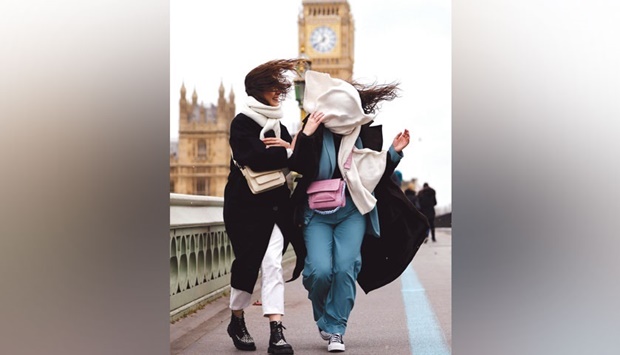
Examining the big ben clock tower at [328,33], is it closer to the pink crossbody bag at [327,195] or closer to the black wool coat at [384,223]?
the black wool coat at [384,223]

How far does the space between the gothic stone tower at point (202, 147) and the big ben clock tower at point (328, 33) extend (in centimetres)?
1359

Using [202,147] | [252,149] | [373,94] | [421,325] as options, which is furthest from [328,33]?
[252,149]

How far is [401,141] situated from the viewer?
19.3 feet

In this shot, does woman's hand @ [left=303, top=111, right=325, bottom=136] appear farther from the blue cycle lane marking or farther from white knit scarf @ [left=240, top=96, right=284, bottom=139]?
the blue cycle lane marking

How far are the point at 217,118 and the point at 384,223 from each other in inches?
4992

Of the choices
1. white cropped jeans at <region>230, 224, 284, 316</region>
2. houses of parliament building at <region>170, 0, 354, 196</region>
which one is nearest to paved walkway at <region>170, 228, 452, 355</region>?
white cropped jeans at <region>230, 224, 284, 316</region>

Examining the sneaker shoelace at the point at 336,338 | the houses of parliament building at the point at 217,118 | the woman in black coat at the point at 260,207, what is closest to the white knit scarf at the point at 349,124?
the woman in black coat at the point at 260,207

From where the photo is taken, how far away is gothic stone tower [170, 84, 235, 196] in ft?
425

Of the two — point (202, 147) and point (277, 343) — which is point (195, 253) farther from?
point (202, 147)

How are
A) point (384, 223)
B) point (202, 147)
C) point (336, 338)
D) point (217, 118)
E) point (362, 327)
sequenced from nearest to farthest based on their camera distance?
1. point (336, 338)
2. point (384, 223)
3. point (362, 327)
4. point (202, 147)
5. point (217, 118)
